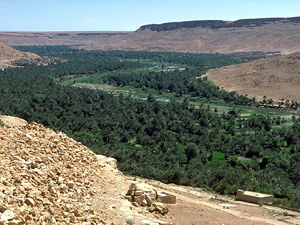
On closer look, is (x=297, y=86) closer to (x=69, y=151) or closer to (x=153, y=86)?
(x=153, y=86)

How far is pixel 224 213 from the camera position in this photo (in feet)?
65.9

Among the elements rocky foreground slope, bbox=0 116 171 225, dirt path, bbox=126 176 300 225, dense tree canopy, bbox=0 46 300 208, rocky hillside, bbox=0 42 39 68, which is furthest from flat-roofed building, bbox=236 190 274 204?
rocky hillside, bbox=0 42 39 68

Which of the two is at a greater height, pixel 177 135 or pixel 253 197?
pixel 253 197

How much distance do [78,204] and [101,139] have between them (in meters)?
33.0

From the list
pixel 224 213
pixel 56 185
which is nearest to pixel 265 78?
pixel 224 213

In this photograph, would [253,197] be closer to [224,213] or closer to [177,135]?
[224,213]

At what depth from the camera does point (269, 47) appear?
189 m

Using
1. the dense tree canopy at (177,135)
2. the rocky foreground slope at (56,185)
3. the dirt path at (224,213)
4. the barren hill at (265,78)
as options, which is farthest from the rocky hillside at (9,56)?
the dirt path at (224,213)

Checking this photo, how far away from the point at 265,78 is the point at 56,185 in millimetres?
90470

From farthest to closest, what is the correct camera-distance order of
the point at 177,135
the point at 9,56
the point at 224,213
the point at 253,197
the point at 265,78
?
the point at 9,56 < the point at 265,78 < the point at 177,135 < the point at 253,197 < the point at 224,213

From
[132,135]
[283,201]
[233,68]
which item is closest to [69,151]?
[283,201]

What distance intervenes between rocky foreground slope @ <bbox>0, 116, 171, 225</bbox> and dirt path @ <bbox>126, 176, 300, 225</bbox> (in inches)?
86.3

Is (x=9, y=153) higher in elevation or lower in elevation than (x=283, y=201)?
higher

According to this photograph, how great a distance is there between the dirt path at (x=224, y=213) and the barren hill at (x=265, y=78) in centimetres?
6386
